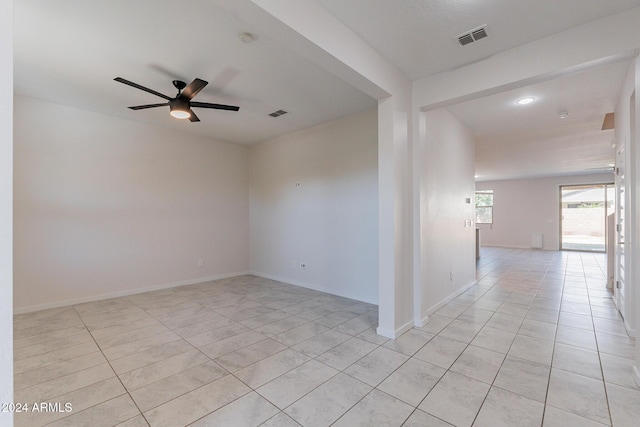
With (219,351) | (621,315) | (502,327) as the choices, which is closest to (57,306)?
(219,351)

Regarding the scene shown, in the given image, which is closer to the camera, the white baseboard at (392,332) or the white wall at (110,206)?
the white baseboard at (392,332)

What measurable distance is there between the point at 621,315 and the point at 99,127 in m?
7.49

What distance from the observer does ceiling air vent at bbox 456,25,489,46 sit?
2207 mm

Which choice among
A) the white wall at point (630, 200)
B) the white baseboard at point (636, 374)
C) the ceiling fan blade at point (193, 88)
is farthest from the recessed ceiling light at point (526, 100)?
the ceiling fan blade at point (193, 88)

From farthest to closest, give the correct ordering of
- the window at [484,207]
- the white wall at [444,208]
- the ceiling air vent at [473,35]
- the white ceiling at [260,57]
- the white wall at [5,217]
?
the window at [484,207], the white wall at [444,208], the ceiling air vent at [473,35], the white ceiling at [260,57], the white wall at [5,217]

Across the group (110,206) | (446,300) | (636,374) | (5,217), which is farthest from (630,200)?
(110,206)

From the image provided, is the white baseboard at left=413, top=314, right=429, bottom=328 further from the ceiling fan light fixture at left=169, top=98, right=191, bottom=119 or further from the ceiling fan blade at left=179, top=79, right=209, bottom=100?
the ceiling fan light fixture at left=169, top=98, right=191, bottom=119

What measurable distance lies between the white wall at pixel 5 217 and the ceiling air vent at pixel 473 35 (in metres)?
2.74

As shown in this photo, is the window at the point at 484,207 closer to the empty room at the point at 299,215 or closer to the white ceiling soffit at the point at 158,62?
the empty room at the point at 299,215

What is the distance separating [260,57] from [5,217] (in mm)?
2432

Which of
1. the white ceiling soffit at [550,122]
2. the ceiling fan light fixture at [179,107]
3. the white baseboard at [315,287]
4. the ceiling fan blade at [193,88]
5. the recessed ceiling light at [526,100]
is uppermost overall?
the recessed ceiling light at [526,100]

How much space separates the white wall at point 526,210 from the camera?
967cm

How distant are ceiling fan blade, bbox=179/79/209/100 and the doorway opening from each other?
12.0 meters

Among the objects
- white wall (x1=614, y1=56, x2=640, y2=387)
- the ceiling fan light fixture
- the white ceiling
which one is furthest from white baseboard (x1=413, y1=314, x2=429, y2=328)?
the ceiling fan light fixture
